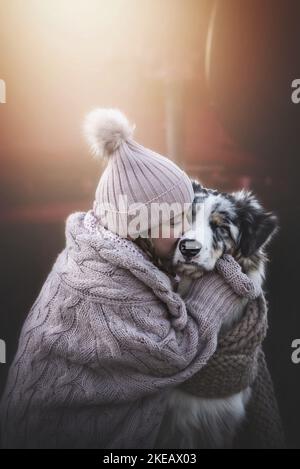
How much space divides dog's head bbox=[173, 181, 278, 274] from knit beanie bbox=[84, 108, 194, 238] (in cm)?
14

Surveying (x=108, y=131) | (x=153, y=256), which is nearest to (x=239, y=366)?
(x=153, y=256)

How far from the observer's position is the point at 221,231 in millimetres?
1847

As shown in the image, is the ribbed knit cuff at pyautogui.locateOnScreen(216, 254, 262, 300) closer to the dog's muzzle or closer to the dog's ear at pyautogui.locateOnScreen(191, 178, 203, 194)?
the dog's muzzle

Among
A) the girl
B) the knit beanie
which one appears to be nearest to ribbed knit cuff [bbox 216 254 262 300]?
the girl

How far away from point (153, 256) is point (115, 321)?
0.28 metres

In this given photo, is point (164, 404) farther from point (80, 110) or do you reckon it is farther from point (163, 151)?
point (80, 110)

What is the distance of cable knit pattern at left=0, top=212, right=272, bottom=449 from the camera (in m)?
1.63

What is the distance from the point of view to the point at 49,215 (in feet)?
7.11

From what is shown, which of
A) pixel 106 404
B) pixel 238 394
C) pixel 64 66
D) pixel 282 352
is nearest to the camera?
pixel 106 404

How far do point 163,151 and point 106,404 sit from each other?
41.7 inches

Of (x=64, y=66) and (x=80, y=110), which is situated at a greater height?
(x=64, y=66)

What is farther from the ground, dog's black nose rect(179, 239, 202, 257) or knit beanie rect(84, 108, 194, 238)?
knit beanie rect(84, 108, 194, 238)

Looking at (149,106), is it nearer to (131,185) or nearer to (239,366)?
(131,185)

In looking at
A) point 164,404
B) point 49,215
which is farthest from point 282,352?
point 49,215
